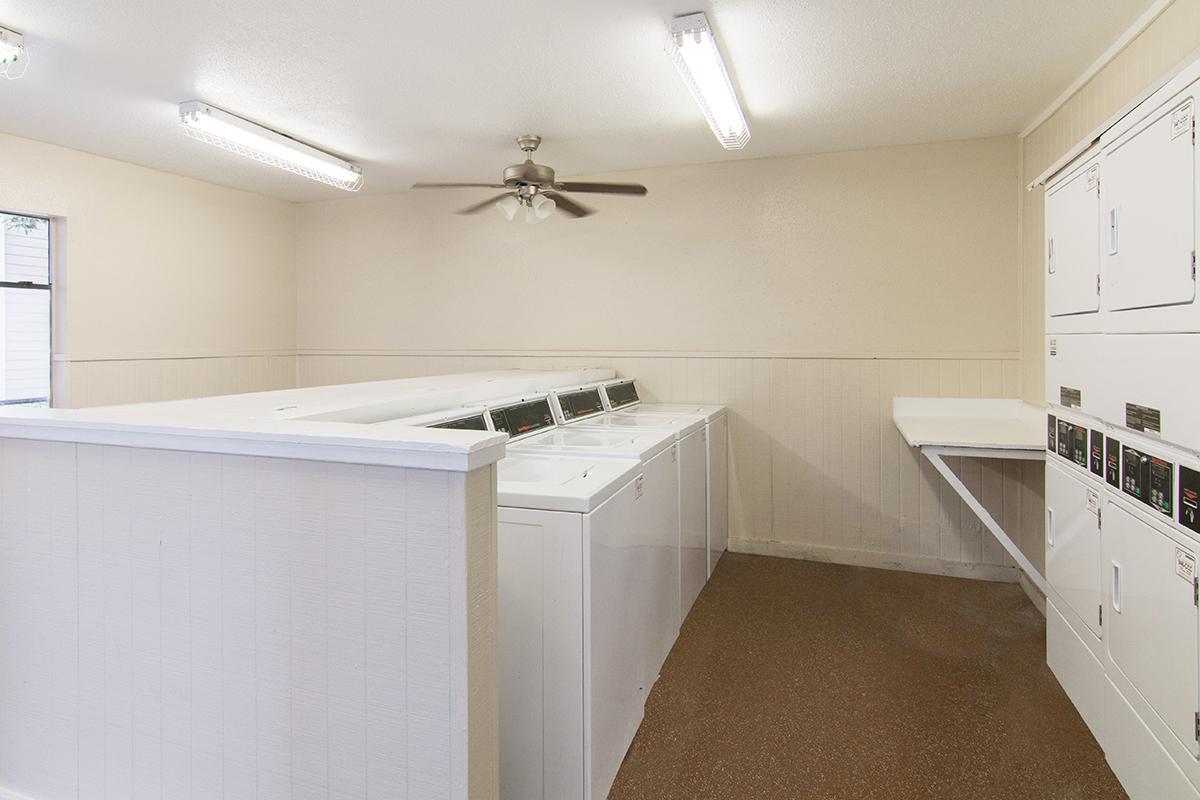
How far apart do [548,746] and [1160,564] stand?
5.53ft

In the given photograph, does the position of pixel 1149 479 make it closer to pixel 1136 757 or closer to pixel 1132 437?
pixel 1132 437

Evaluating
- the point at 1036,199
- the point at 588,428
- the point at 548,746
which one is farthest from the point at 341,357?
the point at 1036,199

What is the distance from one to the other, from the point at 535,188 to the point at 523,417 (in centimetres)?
138

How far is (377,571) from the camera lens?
1283 millimetres

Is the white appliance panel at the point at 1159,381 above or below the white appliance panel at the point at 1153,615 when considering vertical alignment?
above

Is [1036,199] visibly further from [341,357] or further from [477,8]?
[341,357]

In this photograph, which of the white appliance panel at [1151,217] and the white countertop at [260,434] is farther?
the white appliance panel at [1151,217]

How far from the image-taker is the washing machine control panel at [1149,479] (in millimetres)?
1652

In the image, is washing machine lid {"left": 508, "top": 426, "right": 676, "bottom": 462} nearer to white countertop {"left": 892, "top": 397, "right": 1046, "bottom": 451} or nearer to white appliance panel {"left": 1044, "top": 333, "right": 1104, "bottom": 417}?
white countertop {"left": 892, "top": 397, "right": 1046, "bottom": 451}

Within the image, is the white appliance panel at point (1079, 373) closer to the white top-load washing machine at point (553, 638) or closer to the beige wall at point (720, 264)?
the beige wall at point (720, 264)

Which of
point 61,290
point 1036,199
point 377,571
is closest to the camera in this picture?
point 377,571

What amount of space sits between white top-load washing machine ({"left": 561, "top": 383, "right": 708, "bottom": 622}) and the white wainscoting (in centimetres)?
75

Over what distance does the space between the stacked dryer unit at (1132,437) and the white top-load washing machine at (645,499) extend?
4.67 feet

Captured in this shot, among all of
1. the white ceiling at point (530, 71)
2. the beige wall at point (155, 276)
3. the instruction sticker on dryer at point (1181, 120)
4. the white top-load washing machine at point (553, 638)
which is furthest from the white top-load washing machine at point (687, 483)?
the beige wall at point (155, 276)
